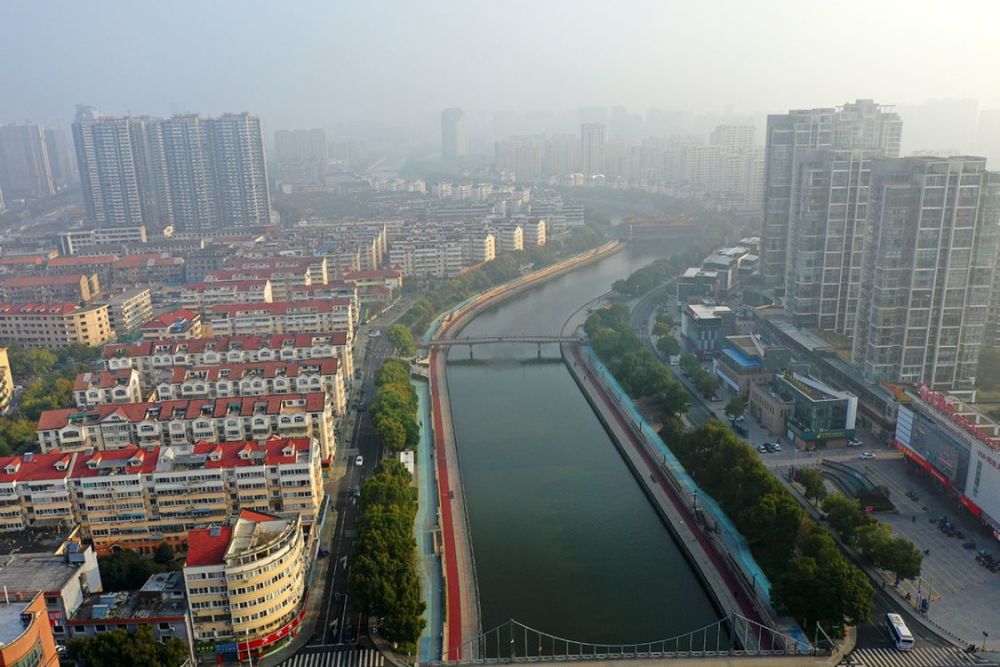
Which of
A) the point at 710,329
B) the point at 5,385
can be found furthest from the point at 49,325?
the point at 710,329

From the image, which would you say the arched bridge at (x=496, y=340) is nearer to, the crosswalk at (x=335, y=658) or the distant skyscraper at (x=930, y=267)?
the distant skyscraper at (x=930, y=267)

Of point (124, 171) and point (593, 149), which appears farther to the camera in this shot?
point (593, 149)

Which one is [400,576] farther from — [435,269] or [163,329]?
[435,269]

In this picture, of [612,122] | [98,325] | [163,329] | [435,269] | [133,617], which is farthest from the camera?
[612,122]

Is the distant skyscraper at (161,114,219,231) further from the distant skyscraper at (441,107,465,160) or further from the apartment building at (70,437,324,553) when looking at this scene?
the distant skyscraper at (441,107,465,160)

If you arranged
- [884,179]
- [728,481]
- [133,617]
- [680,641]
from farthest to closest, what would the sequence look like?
[884,179], [728,481], [680,641], [133,617]

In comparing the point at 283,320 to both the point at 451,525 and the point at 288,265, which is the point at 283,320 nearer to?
the point at 288,265

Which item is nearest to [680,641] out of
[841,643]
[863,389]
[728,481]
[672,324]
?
[841,643]

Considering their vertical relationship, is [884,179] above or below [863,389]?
→ above
